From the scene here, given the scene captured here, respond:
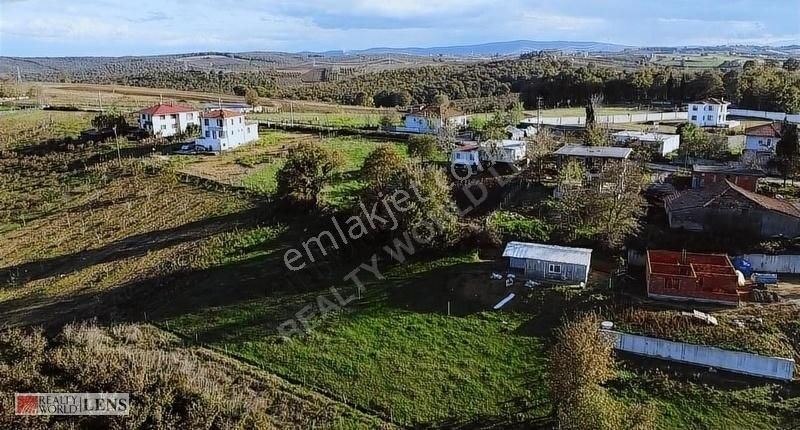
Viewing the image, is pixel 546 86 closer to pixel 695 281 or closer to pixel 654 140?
pixel 654 140

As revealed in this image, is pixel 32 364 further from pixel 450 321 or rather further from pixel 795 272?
pixel 795 272

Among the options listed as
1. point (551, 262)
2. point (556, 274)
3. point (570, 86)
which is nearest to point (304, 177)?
point (551, 262)

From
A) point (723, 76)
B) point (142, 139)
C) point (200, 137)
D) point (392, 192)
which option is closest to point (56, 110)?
point (142, 139)

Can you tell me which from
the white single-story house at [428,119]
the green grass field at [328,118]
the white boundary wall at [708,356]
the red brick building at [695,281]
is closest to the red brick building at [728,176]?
the red brick building at [695,281]

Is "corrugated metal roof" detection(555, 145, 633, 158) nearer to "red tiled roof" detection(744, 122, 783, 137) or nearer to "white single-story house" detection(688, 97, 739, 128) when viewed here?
"red tiled roof" detection(744, 122, 783, 137)

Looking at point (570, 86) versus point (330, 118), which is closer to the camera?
point (330, 118)

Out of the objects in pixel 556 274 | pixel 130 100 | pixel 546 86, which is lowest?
pixel 556 274
